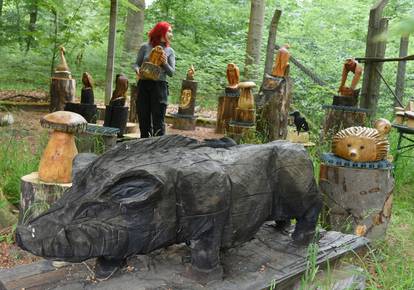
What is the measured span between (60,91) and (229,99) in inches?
99.1

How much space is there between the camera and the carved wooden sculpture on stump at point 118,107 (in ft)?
15.8

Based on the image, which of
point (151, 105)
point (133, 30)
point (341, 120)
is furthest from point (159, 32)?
point (133, 30)

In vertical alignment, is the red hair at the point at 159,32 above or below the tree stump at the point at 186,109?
above

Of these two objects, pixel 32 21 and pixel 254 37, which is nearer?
pixel 32 21

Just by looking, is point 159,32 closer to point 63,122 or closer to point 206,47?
point 63,122

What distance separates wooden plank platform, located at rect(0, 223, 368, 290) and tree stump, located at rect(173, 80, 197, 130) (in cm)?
482

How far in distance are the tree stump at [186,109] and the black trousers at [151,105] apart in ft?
6.48

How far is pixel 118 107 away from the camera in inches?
191

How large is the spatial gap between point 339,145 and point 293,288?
158 cm

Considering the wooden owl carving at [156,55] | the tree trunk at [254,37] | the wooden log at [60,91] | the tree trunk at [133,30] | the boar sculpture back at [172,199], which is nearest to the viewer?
the boar sculpture back at [172,199]

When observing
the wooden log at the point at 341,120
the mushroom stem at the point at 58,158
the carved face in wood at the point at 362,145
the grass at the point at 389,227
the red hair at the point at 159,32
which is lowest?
the grass at the point at 389,227

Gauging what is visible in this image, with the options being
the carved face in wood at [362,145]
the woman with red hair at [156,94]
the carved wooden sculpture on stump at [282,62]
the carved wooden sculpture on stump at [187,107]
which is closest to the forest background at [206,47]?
the carved face in wood at [362,145]

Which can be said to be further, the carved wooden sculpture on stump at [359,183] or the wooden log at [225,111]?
the wooden log at [225,111]

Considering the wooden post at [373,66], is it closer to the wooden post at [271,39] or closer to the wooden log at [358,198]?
the wooden post at [271,39]
